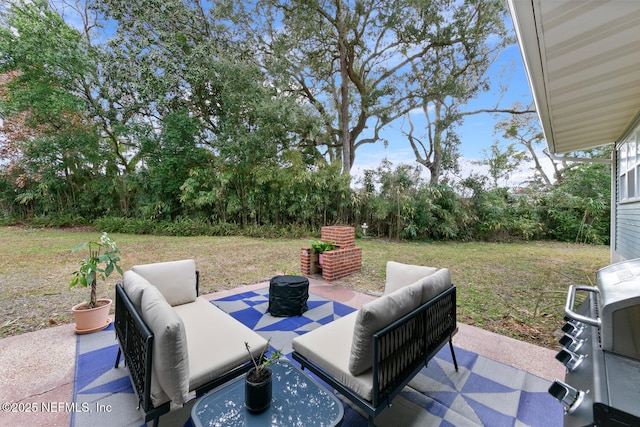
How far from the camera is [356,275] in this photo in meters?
4.68

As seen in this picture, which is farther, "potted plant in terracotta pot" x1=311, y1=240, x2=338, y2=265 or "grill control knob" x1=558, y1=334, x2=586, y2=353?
"potted plant in terracotta pot" x1=311, y1=240, x2=338, y2=265

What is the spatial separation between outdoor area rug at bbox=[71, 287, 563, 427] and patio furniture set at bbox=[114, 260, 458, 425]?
271 mm

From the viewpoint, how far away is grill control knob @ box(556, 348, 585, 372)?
98 cm

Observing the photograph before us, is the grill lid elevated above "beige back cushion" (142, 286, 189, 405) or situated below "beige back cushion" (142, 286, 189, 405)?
above

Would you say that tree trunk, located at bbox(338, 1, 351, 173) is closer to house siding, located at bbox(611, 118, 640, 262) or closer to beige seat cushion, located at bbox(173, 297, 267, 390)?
house siding, located at bbox(611, 118, 640, 262)

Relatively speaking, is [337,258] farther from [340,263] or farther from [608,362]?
[608,362]

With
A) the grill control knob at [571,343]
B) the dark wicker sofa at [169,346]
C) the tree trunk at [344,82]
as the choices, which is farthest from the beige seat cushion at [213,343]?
the tree trunk at [344,82]

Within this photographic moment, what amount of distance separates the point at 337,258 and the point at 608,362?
3.70 metres

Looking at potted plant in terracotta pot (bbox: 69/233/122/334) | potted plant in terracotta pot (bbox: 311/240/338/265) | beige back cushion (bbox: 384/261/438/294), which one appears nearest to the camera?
beige back cushion (bbox: 384/261/438/294)

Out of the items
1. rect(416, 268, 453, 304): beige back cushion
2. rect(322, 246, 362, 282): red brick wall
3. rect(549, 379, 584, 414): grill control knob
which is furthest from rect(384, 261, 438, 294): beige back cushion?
rect(322, 246, 362, 282): red brick wall

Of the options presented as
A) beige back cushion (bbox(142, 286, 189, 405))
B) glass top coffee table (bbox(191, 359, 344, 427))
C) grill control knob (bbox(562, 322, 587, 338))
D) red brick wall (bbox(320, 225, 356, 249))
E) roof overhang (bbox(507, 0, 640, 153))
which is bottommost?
glass top coffee table (bbox(191, 359, 344, 427))

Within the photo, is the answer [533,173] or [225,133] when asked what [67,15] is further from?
[533,173]

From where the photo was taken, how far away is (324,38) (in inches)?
363

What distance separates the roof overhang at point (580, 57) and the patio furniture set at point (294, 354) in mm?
1817
